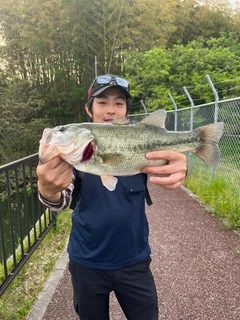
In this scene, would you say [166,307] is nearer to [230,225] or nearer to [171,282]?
[171,282]

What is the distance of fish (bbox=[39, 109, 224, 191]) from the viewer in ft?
4.58

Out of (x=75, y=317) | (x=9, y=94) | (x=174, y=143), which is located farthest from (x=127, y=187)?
(x=9, y=94)

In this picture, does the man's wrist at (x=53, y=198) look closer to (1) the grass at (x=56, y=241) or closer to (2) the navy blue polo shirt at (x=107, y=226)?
(2) the navy blue polo shirt at (x=107, y=226)

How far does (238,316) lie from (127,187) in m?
2.01

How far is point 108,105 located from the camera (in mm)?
2057

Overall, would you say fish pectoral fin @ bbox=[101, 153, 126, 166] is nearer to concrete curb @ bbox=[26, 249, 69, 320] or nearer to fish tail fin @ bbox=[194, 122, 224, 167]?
fish tail fin @ bbox=[194, 122, 224, 167]

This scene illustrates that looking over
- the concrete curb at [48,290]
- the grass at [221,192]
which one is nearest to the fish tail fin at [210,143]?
the concrete curb at [48,290]

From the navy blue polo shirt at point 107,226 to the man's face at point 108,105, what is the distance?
48cm

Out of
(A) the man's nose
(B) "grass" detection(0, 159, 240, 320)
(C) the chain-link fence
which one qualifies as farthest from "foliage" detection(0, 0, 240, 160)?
(A) the man's nose

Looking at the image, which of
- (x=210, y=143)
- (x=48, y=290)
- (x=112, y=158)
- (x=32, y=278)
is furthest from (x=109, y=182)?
(x=32, y=278)

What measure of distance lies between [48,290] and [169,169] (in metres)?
2.45

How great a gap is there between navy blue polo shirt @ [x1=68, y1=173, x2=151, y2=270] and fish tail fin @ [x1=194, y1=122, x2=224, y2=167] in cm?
49

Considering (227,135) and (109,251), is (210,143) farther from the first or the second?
(227,135)

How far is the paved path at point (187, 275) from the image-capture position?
113 inches
